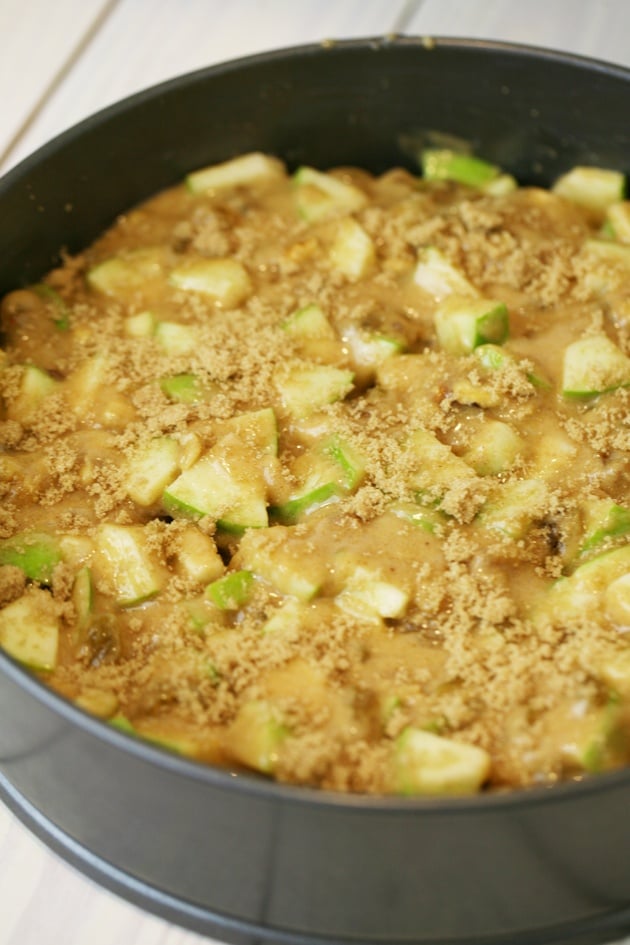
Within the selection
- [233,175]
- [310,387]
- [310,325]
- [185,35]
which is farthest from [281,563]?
[185,35]

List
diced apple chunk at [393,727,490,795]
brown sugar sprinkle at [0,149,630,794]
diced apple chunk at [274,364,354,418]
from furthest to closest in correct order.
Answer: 1. diced apple chunk at [274,364,354,418]
2. brown sugar sprinkle at [0,149,630,794]
3. diced apple chunk at [393,727,490,795]

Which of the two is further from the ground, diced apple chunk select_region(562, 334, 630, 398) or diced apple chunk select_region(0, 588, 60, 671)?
diced apple chunk select_region(562, 334, 630, 398)

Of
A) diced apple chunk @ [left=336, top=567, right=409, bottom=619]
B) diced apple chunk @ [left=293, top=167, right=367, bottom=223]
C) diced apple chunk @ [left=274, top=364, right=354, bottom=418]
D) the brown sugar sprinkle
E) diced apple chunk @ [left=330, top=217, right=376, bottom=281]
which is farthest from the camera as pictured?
diced apple chunk @ [left=293, top=167, right=367, bottom=223]

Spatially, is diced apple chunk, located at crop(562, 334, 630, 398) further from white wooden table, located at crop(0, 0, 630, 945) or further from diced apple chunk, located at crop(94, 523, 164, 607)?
white wooden table, located at crop(0, 0, 630, 945)

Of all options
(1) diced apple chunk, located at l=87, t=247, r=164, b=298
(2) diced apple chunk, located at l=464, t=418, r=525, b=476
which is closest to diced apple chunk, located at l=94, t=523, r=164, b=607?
(2) diced apple chunk, located at l=464, t=418, r=525, b=476

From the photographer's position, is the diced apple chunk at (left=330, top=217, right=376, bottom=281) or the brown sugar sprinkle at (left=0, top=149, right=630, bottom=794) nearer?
the brown sugar sprinkle at (left=0, top=149, right=630, bottom=794)

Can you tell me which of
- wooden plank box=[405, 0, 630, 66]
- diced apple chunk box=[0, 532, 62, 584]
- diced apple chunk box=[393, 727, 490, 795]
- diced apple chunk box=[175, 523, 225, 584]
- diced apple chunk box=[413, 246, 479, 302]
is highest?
wooden plank box=[405, 0, 630, 66]

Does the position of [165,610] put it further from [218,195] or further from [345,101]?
[345,101]
